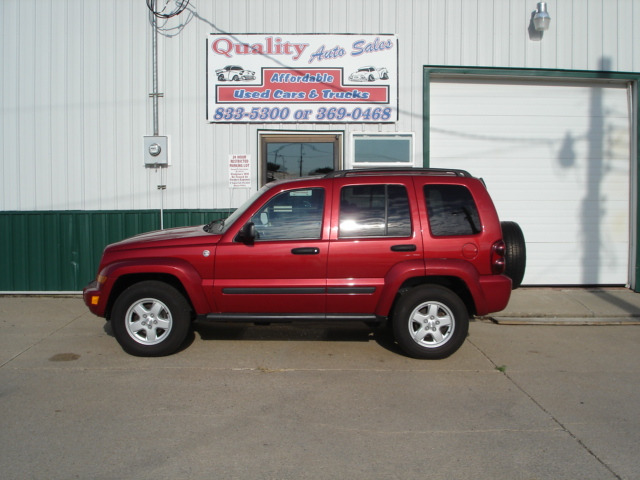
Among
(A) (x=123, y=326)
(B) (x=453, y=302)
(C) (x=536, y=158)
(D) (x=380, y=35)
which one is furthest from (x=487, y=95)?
(A) (x=123, y=326)

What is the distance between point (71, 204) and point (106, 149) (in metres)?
1.09

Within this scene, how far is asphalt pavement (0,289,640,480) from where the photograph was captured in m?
3.63

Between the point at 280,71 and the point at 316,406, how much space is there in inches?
248

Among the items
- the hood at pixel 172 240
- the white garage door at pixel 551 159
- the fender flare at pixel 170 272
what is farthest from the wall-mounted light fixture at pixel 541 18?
the fender flare at pixel 170 272

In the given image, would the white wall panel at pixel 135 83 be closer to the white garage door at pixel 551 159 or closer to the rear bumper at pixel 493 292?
the white garage door at pixel 551 159

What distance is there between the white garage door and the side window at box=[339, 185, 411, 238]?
417 centimetres

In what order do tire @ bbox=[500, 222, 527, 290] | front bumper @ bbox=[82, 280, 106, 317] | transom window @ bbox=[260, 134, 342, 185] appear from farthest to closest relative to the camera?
→ transom window @ bbox=[260, 134, 342, 185] < tire @ bbox=[500, 222, 527, 290] < front bumper @ bbox=[82, 280, 106, 317]

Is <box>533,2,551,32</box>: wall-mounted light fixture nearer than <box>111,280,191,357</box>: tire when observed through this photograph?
No

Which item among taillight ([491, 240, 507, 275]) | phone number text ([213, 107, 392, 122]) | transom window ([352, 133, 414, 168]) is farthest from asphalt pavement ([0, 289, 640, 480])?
phone number text ([213, 107, 392, 122])

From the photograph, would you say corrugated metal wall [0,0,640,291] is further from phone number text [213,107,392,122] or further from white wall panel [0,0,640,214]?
phone number text [213,107,392,122]

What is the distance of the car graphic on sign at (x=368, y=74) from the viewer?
366 inches

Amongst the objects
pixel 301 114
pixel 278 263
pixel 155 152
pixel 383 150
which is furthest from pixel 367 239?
pixel 155 152

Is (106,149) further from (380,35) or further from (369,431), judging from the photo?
(369,431)

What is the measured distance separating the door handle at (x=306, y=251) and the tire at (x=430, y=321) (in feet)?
3.29
